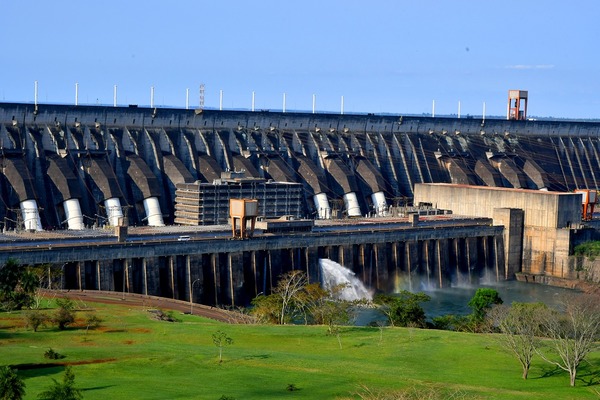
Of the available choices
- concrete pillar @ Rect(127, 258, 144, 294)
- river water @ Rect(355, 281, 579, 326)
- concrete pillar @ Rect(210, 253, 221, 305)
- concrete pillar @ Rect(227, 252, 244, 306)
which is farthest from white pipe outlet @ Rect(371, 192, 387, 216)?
concrete pillar @ Rect(127, 258, 144, 294)

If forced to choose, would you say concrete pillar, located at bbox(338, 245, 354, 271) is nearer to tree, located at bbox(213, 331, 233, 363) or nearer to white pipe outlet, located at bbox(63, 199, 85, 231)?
white pipe outlet, located at bbox(63, 199, 85, 231)

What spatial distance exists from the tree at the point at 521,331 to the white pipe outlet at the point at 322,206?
6492 cm

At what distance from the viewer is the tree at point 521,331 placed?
74.8m

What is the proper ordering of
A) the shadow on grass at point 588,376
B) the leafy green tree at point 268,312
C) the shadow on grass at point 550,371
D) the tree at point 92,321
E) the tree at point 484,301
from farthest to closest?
the tree at point 484,301 < the leafy green tree at point 268,312 < the tree at point 92,321 < the shadow on grass at point 550,371 < the shadow on grass at point 588,376

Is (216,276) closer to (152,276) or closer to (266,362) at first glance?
(152,276)

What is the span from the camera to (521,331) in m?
77.2

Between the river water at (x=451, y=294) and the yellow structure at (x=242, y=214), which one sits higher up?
the yellow structure at (x=242, y=214)

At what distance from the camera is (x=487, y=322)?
3821 inches

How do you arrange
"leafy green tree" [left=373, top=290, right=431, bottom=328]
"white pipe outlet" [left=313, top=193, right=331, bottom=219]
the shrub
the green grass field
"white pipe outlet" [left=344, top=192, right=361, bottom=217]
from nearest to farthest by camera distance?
the green grass field
the shrub
"leafy green tree" [left=373, top=290, right=431, bottom=328]
"white pipe outlet" [left=313, top=193, right=331, bottom=219]
"white pipe outlet" [left=344, top=192, right=361, bottom=217]

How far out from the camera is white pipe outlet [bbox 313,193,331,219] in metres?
155

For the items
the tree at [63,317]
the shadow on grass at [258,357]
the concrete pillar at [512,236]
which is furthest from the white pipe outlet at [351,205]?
the shadow on grass at [258,357]

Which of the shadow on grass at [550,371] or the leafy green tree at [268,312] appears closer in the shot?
the shadow on grass at [550,371]

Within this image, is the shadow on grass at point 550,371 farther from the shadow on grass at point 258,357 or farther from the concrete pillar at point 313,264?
the concrete pillar at point 313,264

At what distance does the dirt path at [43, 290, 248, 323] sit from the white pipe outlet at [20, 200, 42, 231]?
2472 centimetres
